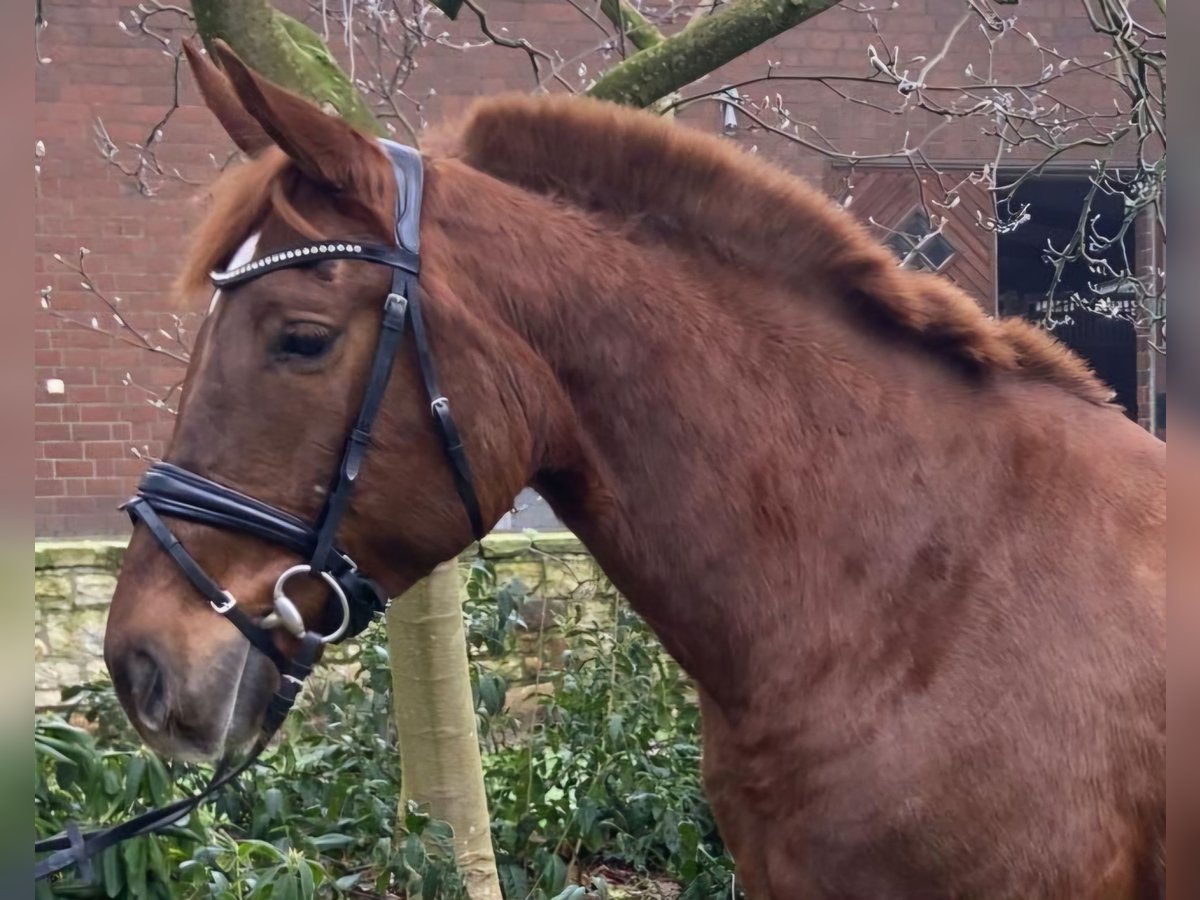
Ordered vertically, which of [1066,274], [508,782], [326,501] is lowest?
[508,782]

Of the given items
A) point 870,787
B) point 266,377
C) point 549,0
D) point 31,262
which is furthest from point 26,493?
point 549,0

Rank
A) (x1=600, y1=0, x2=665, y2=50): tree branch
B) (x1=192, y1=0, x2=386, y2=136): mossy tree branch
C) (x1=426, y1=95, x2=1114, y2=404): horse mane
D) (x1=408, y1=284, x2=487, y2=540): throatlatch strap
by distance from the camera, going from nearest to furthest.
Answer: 1. (x1=408, y1=284, x2=487, y2=540): throatlatch strap
2. (x1=426, y1=95, x2=1114, y2=404): horse mane
3. (x1=192, y1=0, x2=386, y2=136): mossy tree branch
4. (x1=600, y1=0, x2=665, y2=50): tree branch

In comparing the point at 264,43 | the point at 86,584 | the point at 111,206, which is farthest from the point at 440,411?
the point at 111,206

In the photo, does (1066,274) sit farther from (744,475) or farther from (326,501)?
(326,501)

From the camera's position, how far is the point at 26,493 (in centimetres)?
94

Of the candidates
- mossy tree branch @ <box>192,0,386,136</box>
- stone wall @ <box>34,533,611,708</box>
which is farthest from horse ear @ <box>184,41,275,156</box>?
stone wall @ <box>34,533,611,708</box>

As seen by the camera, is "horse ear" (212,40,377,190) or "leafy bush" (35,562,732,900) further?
"leafy bush" (35,562,732,900)

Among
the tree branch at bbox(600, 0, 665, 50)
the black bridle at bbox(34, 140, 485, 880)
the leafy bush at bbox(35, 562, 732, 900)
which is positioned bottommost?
the leafy bush at bbox(35, 562, 732, 900)

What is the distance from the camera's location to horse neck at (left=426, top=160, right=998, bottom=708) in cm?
193

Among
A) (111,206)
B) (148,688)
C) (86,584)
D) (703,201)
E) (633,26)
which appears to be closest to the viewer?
(148,688)

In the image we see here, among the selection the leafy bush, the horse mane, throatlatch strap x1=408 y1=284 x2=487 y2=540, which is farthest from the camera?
the leafy bush

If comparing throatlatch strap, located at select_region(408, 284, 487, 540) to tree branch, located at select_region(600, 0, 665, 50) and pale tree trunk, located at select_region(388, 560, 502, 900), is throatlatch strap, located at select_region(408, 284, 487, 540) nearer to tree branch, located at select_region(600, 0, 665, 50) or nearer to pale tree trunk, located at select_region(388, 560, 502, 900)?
pale tree trunk, located at select_region(388, 560, 502, 900)

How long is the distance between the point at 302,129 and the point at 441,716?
2.28m

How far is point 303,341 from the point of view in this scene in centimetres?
178
